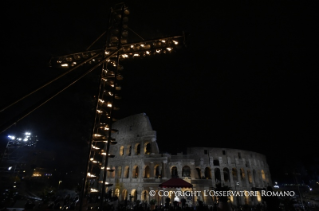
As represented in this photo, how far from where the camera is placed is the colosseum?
1013 inches

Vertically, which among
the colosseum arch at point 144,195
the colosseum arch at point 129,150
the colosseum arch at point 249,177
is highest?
the colosseum arch at point 129,150

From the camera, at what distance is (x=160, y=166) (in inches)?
1081

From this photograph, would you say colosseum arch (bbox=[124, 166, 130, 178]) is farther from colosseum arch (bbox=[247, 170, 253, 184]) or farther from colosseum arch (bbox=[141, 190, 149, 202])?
colosseum arch (bbox=[247, 170, 253, 184])

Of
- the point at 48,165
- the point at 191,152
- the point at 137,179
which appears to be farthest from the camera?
the point at 48,165

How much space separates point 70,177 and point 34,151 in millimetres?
15176

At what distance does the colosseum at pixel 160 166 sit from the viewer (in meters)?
25.7

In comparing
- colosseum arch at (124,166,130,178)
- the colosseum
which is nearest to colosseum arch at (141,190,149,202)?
the colosseum

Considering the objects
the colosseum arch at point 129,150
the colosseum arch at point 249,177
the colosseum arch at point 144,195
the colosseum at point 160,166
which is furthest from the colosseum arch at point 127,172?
the colosseum arch at point 249,177

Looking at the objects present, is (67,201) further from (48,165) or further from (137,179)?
(48,165)

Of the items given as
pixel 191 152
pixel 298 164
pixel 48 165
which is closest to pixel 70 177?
pixel 48 165

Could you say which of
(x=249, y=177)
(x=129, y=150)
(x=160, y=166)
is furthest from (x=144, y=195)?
(x=249, y=177)

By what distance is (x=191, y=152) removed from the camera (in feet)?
96.7

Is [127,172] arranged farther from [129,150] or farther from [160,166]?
[160,166]

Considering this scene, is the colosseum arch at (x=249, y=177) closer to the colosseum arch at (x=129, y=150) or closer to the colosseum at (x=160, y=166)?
the colosseum at (x=160, y=166)
